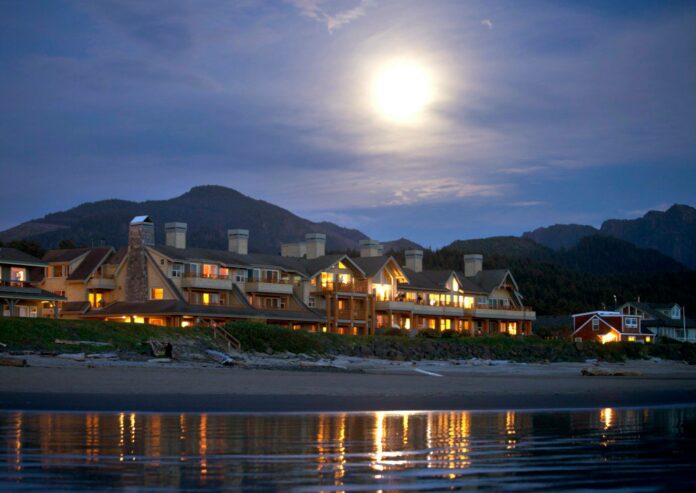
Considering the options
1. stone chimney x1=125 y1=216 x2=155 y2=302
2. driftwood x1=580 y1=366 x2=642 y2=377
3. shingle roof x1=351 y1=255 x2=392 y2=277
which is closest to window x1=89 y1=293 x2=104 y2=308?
stone chimney x1=125 y1=216 x2=155 y2=302

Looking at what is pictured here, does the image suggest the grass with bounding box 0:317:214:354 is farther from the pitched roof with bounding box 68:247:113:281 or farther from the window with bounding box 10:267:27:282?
the pitched roof with bounding box 68:247:113:281

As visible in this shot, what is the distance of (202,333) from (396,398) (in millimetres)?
23354

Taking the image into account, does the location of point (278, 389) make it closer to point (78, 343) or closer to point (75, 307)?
point (78, 343)

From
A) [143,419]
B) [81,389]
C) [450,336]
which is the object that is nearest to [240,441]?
[143,419]

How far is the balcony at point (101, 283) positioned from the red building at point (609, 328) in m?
51.3

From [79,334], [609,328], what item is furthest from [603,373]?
[609,328]

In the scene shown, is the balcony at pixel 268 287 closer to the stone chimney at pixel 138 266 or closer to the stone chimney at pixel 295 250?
the stone chimney at pixel 138 266

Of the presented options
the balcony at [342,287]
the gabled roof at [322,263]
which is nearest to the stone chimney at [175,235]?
the gabled roof at [322,263]

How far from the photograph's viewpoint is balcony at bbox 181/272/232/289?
68.0m

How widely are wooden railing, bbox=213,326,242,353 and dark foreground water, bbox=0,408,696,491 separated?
2898 cm

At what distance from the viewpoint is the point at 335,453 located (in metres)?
15.5

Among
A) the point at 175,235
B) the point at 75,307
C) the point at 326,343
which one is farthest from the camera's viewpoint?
the point at 175,235

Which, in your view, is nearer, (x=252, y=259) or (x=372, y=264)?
(x=252, y=259)

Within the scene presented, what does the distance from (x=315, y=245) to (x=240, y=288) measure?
50.1 feet
